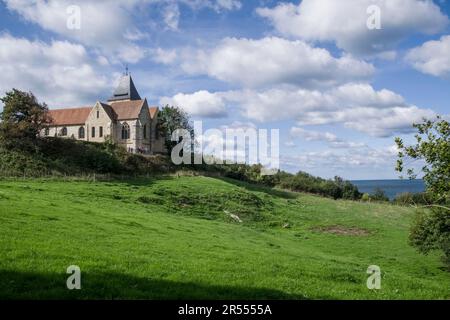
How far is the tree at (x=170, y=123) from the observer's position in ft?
301

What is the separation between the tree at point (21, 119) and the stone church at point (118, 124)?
2115 cm

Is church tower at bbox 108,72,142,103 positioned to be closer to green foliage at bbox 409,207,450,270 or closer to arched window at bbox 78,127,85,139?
arched window at bbox 78,127,85,139

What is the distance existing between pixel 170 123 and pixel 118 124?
1103 centimetres

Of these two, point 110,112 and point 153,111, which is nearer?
point 110,112

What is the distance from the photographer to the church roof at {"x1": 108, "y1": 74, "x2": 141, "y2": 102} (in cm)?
9956

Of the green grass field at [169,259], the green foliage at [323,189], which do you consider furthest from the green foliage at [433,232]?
the green foliage at [323,189]

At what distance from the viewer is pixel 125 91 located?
100 m

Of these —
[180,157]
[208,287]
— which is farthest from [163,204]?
[180,157]

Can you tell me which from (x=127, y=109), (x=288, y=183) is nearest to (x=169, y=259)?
(x=127, y=109)

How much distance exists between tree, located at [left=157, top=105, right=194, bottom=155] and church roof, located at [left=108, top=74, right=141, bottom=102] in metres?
10.7

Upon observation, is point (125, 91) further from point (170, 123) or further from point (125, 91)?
point (170, 123)

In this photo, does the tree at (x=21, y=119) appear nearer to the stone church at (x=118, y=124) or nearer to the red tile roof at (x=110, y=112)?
the stone church at (x=118, y=124)

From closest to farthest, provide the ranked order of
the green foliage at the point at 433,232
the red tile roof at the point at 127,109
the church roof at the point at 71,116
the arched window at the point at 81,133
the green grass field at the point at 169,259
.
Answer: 1. the green grass field at the point at 169,259
2. the green foliage at the point at 433,232
3. the red tile roof at the point at 127,109
4. the arched window at the point at 81,133
5. the church roof at the point at 71,116
